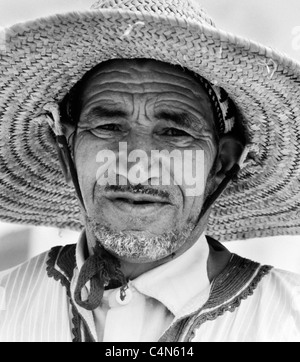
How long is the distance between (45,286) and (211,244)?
1.66ft

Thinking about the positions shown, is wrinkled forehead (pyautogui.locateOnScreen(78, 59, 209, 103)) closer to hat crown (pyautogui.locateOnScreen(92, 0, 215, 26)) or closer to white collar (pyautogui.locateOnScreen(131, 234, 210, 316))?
hat crown (pyautogui.locateOnScreen(92, 0, 215, 26))

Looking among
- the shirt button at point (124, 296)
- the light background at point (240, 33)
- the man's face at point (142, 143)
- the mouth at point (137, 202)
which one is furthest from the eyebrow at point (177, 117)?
the light background at point (240, 33)

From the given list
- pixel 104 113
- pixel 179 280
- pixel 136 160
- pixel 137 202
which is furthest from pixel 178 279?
pixel 104 113

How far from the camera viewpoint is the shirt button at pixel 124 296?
2.28 metres

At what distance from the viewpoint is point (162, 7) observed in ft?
7.18

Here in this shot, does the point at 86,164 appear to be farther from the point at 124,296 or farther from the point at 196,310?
the point at 196,310

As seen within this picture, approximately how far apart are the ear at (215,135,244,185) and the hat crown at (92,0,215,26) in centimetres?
36

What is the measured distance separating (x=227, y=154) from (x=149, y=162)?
1.12ft

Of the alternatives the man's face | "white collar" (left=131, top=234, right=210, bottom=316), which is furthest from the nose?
"white collar" (left=131, top=234, right=210, bottom=316)

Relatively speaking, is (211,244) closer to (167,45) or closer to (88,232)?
(88,232)

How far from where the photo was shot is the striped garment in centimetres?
225

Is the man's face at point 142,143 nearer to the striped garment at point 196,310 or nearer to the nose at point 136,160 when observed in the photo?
the nose at point 136,160
